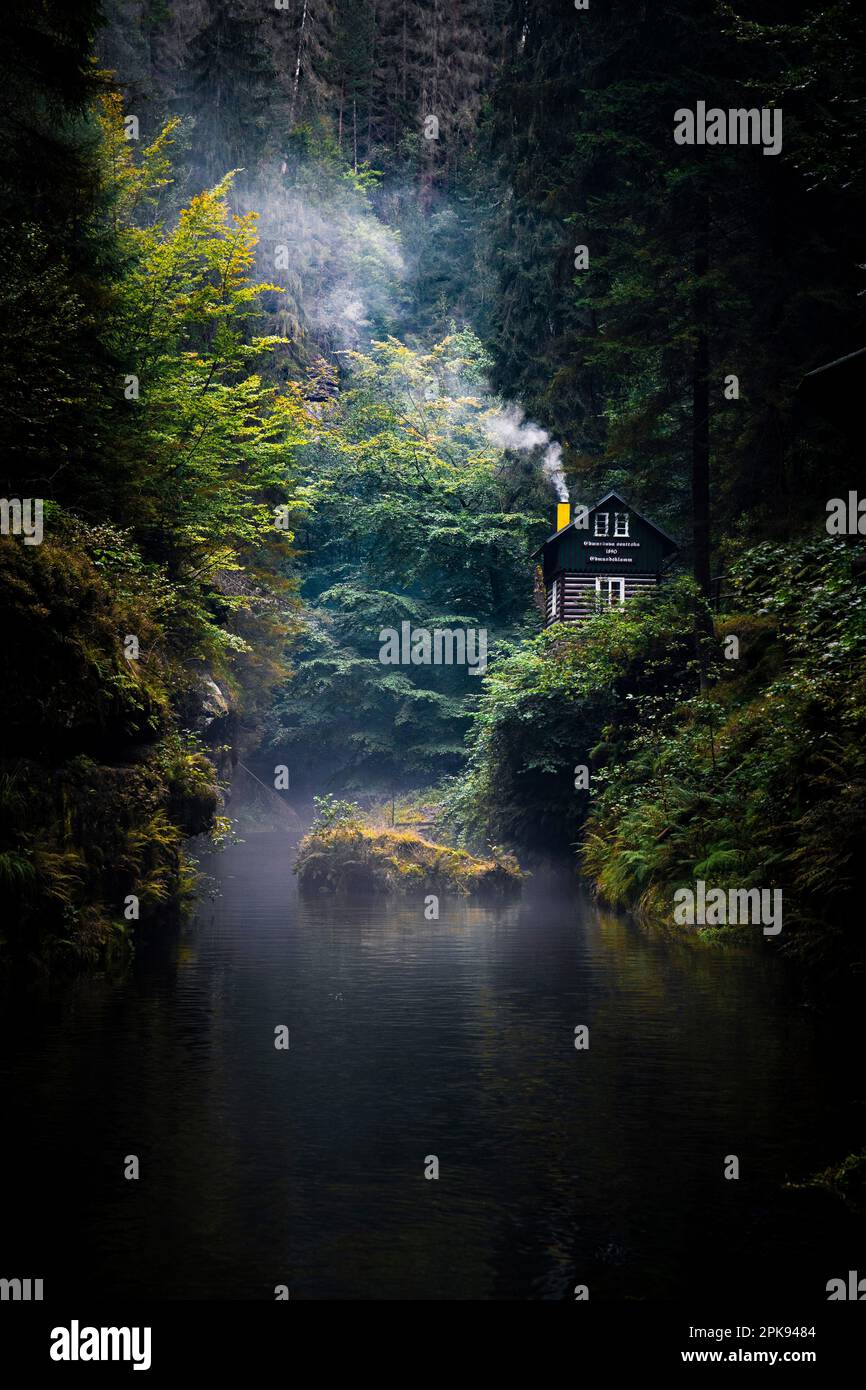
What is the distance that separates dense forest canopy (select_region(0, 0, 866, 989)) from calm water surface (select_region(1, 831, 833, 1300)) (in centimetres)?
259

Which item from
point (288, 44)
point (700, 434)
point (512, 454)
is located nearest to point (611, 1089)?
point (700, 434)

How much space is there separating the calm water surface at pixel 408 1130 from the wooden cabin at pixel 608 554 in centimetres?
2470

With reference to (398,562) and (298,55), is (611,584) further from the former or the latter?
(298,55)

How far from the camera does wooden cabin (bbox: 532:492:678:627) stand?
39094mm

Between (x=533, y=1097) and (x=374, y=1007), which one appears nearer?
(x=533, y=1097)

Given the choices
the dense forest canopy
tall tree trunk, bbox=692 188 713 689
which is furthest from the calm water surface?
tall tree trunk, bbox=692 188 713 689

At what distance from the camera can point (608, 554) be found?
3916 cm

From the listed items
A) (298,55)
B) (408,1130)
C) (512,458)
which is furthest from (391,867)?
(298,55)

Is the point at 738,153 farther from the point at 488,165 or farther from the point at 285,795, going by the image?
the point at 285,795

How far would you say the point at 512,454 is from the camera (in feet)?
141

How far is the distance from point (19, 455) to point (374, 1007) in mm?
9912

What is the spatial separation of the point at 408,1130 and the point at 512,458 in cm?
3667

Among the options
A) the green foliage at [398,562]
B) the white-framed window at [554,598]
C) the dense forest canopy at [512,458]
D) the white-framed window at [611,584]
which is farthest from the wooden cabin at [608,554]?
the green foliage at [398,562]

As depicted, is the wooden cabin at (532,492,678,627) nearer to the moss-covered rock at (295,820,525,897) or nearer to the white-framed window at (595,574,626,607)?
the white-framed window at (595,574,626,607)
